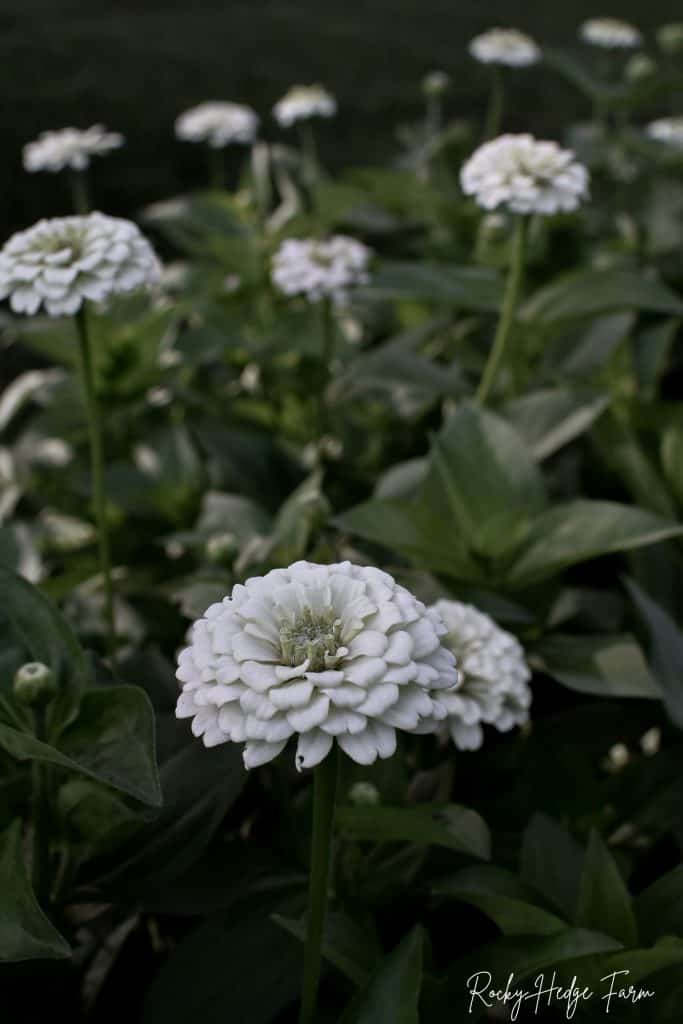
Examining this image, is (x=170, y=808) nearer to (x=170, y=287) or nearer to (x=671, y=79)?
(x=170, y=287)

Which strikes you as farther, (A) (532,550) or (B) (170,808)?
(A) (532,550)

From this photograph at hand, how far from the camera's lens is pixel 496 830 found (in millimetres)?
905

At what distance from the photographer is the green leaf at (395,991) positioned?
596 millimetres

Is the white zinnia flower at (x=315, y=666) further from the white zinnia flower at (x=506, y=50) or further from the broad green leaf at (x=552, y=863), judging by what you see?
the white zinnia flower at (x=506, y=50)

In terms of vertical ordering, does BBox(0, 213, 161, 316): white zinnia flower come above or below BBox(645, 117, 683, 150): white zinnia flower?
above

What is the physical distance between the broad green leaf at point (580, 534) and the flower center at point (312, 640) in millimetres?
411

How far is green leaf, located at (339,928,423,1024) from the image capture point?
596 millimetres

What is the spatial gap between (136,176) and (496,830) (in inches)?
77.4

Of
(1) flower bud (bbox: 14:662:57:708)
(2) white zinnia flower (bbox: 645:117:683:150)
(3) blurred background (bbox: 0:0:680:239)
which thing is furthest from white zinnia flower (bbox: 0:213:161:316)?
(3) blurred background (bbox: 0:0:680:239)

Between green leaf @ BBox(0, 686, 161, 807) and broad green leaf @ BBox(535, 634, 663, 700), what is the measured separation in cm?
37

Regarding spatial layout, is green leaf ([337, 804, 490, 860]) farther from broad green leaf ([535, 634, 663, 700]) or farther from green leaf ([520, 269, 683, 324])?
green leaf ([520, 269, 683, 324])

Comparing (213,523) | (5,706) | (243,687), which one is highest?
(243,687)

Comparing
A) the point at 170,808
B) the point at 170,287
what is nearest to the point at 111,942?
the point at 170,808

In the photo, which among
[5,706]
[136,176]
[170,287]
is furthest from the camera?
[136,176]
